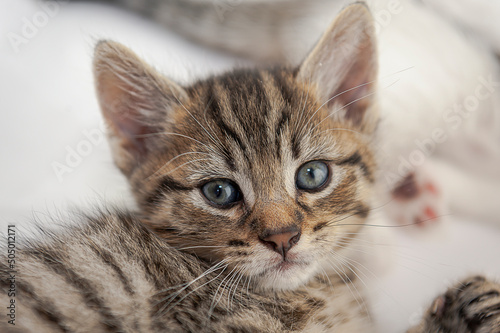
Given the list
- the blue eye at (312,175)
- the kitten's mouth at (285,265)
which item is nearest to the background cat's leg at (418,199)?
the blue eye at (312,175)

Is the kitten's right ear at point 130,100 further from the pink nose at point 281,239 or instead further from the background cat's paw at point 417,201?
the background cat's paw at point 417,201

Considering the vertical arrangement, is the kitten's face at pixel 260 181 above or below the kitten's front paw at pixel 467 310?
above

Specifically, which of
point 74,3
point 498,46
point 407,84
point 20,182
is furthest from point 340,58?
point 20,182

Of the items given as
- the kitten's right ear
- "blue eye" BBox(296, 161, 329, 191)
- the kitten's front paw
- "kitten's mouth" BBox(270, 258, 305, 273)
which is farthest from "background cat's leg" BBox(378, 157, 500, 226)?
the kitten's right ear

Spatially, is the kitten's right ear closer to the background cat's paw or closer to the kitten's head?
the kitten's head

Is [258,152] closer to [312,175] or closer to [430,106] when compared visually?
[312,175]

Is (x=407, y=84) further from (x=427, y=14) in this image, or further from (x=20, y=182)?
(x=20, y=182)
